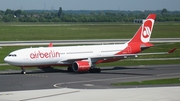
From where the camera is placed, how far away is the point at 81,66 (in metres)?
63.1

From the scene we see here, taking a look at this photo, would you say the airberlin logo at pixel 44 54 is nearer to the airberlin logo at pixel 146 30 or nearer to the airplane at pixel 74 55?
the airplane at pixel 74 55

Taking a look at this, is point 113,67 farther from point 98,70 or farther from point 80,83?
point 80,83

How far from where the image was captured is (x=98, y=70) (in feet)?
212

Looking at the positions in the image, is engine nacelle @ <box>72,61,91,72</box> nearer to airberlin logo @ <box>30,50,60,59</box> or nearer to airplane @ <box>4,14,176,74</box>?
airplane @ <box>4,14,176,74</box>

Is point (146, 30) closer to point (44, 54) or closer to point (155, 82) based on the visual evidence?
point (44, 54)

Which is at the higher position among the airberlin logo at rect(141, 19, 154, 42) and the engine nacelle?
the airberlin logo at rect(141, 19, 154, 42)

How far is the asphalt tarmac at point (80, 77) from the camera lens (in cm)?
5191

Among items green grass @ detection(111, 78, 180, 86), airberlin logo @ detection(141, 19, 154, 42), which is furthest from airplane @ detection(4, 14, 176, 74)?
green grass @ detection(111, 78, 180, 86)

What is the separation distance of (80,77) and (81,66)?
3849 millimetres

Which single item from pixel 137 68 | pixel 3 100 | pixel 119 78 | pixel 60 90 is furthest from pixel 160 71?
pixel 3 100

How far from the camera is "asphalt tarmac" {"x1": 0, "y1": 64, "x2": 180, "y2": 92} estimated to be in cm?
5191

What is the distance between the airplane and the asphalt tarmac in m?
1.30

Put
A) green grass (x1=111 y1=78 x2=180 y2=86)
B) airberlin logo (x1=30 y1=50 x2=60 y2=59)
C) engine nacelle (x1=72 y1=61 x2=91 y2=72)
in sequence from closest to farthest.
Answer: green grass (x1=111 y1=78 x2=180 y2=86) → airberlin logo (x1=30 y1=50 x2=60 y2=59) → engine nacelle (x1=72 y1=61 x2=91 y2=72)

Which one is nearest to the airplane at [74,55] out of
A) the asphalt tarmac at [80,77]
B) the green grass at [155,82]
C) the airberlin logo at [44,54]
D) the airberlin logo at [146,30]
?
the airberlin logo at [44,54]
